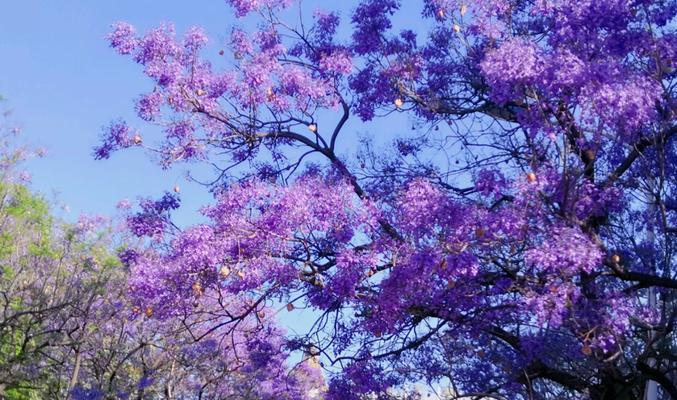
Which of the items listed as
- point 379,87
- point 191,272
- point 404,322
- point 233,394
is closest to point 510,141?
point 379,87

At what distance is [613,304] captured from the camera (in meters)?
8.10

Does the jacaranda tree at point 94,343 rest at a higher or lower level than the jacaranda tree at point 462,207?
higher

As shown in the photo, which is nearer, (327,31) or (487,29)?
(487,29)

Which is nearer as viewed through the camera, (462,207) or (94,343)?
(462,207)

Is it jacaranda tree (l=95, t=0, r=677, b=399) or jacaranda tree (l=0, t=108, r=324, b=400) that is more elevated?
jacaranda tree (l=0, t=108, r=324, b=400)

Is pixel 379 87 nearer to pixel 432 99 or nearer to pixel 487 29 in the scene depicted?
pixel 432 99

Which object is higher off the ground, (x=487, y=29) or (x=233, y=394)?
(x=233, y=394)

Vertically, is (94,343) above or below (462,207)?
above

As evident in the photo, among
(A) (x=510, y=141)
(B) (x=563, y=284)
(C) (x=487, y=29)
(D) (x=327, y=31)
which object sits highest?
(D) (x=327, y=31)

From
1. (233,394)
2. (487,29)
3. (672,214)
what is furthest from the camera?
(233,394)

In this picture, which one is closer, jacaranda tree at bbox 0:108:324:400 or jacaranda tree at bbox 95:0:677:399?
jacaranda tree at bbox 95:0:677:399

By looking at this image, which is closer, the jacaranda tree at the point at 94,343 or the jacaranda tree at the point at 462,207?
the jacaranda tree at the point at 462,207

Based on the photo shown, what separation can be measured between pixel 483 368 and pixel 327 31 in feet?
15.5

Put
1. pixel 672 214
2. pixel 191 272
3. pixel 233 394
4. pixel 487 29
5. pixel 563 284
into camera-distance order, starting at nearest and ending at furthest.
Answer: pixel 563 284, pixel 191 272, pixel 487 29, pixel 672 214, pixel 233 394
